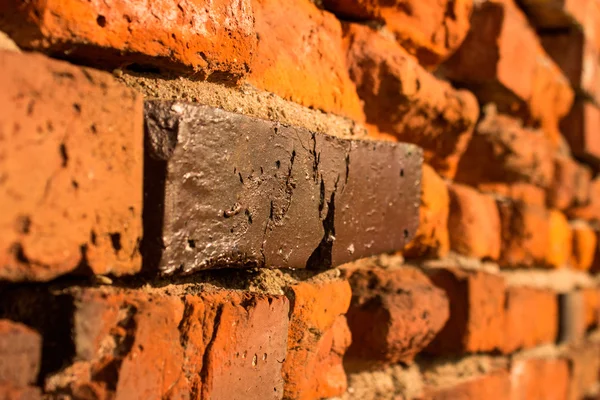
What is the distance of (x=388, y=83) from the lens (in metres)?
0.75

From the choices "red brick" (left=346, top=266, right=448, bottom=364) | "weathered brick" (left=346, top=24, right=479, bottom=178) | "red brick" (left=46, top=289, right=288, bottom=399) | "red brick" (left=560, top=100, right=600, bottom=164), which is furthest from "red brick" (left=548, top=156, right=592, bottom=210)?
"red brick" (left=46, top=289, right=288, bottom=399)

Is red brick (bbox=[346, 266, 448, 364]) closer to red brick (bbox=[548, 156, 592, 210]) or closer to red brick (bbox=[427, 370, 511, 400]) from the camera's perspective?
red brick (bbox=[427, 370, 511, 400])

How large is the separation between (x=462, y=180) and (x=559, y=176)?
0.33 m

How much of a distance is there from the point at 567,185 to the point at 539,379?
34cm

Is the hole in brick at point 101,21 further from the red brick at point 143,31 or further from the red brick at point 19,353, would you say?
the red brick at point 19,353

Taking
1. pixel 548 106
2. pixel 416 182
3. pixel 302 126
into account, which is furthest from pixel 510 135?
pixel 302 126

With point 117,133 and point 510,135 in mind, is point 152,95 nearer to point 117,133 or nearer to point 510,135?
point 117,133

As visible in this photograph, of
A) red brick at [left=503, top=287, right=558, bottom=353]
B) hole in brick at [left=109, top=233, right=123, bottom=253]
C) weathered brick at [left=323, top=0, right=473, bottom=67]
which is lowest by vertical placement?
red brick at [left=503, top=287, right=558, bottom=353]

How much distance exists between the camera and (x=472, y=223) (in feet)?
3.18

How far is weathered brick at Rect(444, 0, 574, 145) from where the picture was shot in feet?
3.15

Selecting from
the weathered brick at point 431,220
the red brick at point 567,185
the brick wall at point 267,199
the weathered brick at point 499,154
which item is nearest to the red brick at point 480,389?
the brick wall at point 267,199

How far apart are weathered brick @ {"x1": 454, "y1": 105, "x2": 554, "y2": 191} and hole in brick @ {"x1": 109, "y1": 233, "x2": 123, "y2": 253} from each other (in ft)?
2.14

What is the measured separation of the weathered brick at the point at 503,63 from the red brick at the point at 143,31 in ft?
1.56

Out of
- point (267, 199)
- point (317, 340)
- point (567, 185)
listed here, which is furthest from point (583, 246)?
point (267, 199)
